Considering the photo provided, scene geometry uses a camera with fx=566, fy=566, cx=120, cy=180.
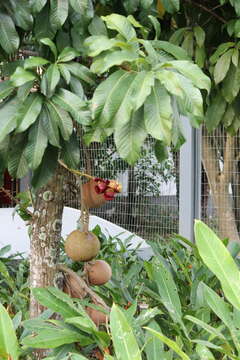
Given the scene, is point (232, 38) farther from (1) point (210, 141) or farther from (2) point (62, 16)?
(1) point (210, 141)

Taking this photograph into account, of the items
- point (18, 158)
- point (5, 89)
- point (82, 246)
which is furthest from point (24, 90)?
point (82, 246)

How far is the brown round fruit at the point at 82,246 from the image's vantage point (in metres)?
1.82

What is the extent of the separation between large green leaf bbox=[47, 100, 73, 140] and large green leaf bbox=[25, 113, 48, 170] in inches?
1.3

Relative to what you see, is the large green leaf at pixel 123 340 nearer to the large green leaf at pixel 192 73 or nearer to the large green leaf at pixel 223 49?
the large green leaf at pixel 192 73

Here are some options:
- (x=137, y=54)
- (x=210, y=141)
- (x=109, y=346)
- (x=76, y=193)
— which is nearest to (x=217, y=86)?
(x=76, y=193)

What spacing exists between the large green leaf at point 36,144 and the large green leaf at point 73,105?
0.19ft

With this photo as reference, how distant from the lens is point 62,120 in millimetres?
1229

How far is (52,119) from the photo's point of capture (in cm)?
123

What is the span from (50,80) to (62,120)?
0.09 metres

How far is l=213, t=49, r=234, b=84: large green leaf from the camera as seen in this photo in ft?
5.61

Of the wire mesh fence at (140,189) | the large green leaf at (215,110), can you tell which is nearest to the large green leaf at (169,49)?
the large green leaf at (215,110)

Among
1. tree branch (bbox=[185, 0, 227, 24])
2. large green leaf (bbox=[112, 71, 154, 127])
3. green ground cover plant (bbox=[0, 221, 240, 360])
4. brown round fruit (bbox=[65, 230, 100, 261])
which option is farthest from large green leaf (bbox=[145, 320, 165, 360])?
tree branch (bbox=[185, 0, 227, 24])

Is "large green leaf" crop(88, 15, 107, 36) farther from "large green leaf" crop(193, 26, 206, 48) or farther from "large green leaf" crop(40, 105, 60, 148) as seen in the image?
"large green leaf" crop(193, 26, 206, 48)

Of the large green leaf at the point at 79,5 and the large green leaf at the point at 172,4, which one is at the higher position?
the large green leaf at the point at 172,4
